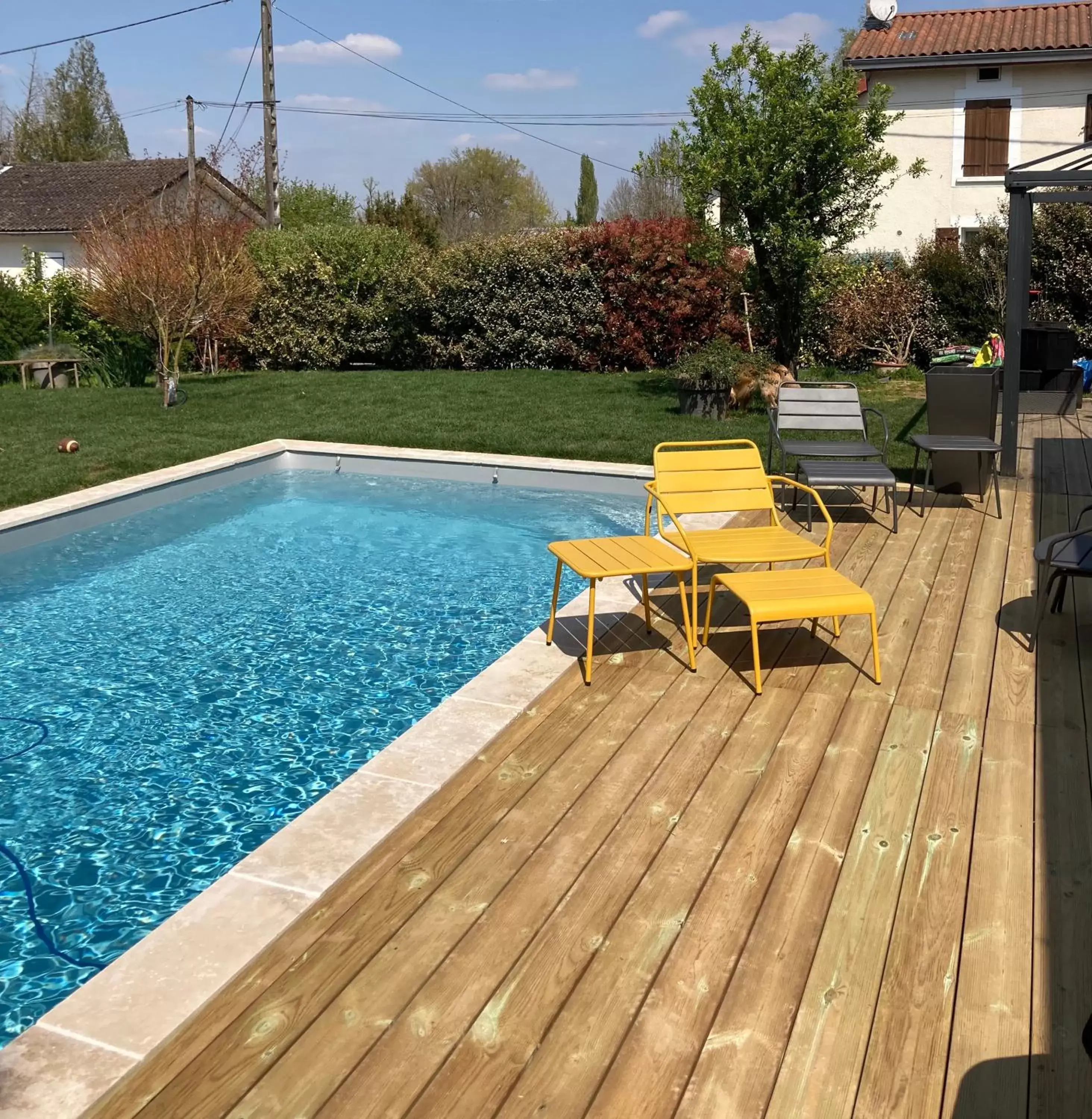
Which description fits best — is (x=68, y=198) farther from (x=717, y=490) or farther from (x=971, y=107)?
(x=717, y=490)

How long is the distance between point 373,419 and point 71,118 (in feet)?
157

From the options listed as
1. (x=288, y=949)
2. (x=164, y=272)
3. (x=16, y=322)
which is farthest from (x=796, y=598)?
(x=16, y=322)

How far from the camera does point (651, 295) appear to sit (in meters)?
16.7

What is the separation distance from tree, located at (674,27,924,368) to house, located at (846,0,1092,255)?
11.1 metres

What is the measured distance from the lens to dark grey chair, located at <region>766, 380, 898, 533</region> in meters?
7.06

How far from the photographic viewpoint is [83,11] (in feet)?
105

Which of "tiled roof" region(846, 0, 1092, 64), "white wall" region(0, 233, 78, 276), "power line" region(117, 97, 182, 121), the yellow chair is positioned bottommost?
the yellow chair

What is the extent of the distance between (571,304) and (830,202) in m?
6.11

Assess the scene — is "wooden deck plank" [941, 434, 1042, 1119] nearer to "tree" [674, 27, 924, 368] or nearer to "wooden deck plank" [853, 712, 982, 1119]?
"wooden deck plank" [853, 712, 982, 1119]

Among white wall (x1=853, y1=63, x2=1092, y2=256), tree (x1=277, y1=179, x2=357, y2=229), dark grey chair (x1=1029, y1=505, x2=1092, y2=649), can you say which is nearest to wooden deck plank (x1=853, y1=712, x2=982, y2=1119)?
dark grey chair (x1=1029, y1=505, x2=1092, y2=649)

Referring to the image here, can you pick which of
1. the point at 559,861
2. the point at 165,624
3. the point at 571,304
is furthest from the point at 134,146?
the point at 559,861

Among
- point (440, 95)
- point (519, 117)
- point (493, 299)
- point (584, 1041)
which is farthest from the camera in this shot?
point (519, 117)

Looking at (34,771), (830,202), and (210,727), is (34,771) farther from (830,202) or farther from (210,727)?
(830,202)

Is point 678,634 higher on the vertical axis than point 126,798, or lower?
higher
